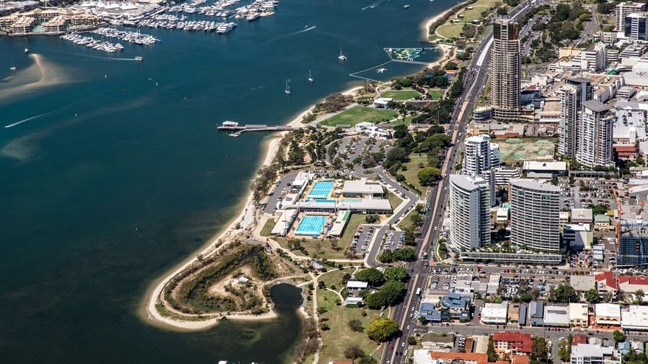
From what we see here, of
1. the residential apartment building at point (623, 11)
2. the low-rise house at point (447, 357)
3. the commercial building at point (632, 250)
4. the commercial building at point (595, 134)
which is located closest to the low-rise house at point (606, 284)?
the commercial building at point (632, 250)

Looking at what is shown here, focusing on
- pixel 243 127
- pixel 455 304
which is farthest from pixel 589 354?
pixel 243 127

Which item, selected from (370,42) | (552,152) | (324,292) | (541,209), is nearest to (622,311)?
(541,209)

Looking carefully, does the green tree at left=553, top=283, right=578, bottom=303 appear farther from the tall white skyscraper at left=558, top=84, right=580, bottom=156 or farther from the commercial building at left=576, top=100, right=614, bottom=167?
the tall white skyscraper at left=558, top=84, right=580, bottom=156

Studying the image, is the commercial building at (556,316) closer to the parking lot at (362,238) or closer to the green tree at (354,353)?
the green tree at (354,353)

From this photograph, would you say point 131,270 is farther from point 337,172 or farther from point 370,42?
point 370,42

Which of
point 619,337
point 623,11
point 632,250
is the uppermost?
point 623,11

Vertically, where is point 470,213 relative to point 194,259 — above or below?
above

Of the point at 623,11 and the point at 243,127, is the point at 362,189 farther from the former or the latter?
the point at 623,11
